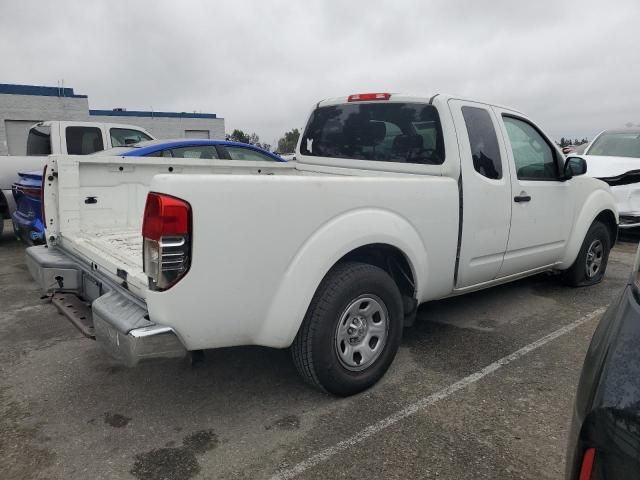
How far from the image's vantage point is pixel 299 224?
8.54 ft

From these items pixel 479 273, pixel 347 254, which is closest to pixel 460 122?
pixel 479 273

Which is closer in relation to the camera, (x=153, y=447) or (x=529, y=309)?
(x=153, y=447)

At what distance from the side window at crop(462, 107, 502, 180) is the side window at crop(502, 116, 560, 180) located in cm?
29

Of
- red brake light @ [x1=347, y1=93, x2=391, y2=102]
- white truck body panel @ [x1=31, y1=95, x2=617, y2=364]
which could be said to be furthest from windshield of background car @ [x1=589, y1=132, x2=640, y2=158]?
red brake light @ [x1=347, y1=93, x2=391, y2=102]

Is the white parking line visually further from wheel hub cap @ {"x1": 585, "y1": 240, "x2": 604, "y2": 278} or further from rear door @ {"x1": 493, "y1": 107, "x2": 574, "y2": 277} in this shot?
wheel hub cap @ {"x1": 585, "y1": 240, "x2": 604, "y2": 278}

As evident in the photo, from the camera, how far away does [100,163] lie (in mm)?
3838

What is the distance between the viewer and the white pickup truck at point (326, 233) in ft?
7.75

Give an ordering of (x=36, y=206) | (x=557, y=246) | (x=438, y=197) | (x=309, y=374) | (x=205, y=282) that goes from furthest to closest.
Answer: (x=36, y=206) < (x=557, y=246) < (x=438, y=197) < (x=309, y=374) < (x=205, y=282)

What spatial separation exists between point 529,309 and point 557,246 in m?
0.64

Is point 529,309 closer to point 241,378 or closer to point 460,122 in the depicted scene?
point 460,122

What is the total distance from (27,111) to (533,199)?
71.0 feet

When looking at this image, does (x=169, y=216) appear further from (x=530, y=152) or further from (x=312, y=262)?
(x=530, y=152)

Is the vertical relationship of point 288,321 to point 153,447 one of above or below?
above

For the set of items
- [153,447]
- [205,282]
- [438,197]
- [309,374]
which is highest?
[438,197]
